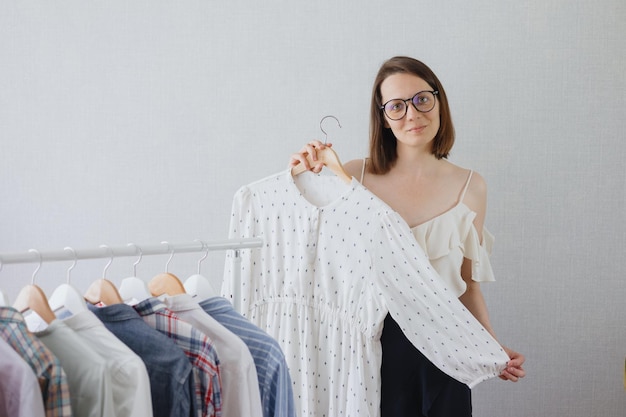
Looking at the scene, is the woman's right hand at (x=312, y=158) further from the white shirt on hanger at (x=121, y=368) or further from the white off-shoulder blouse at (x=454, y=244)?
the white shirt on hanger at (x=121, y=368)

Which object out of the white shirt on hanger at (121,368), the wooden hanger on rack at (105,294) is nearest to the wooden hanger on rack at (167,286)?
the wooden hanger on rack at (105,294)

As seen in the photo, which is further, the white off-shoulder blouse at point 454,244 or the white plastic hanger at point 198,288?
the white off-shoulder blouse at point 454,244

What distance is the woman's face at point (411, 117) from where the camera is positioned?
1.93 metres

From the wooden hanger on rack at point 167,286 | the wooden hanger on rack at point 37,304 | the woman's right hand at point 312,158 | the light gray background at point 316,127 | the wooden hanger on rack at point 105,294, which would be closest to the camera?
the wooden hanger on rack at point 37,304

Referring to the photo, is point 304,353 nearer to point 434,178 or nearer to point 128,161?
point 434,178

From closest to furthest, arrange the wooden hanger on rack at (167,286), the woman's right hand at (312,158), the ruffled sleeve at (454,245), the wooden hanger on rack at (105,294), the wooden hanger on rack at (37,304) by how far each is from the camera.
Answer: the wooden hanger on rack at (37,304) → the wooden hanger on rack at (105,294) → the wooden hanger on rack at (167,286) → the woman's right hand at (312,158) → the ruffled sleeve at (454,245)

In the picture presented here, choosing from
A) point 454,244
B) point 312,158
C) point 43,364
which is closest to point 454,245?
point 454,244

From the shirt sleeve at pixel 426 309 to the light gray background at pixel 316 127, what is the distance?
82cm

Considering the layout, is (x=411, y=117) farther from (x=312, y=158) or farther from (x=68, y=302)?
(x=68, y=302)

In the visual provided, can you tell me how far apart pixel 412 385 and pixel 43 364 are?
94 cm

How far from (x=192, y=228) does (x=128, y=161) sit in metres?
0.32

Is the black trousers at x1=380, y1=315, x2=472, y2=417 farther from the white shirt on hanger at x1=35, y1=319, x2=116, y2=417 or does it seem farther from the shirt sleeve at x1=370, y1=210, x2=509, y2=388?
the white shirt on hanger at x1=35, y1=319, x2=116, y2=417

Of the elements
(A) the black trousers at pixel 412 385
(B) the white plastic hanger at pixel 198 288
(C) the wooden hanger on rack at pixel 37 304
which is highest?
(C) the wooden hanger on rack at pixel 37 304

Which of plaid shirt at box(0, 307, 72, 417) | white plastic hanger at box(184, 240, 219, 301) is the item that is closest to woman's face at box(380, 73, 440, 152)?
white plastic hanger at box(184, 240, 219, 301)
